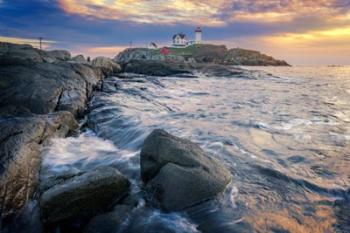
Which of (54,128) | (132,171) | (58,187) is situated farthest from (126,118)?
(58,187)

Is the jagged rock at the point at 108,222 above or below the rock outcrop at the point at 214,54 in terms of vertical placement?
below

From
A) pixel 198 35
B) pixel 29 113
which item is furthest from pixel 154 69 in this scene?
pixel 198 35

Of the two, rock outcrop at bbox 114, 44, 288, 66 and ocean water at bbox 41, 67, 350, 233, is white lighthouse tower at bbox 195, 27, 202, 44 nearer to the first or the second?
rock outcrop at bbox 114, 44, 288, 66

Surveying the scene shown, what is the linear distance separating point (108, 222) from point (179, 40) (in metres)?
144

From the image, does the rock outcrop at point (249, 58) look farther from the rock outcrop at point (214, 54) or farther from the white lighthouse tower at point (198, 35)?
the white lighthouse tower at point (198, 35)

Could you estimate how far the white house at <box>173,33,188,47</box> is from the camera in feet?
470

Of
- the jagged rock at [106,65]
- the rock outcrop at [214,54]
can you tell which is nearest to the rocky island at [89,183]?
the jagged rock at [106,65]

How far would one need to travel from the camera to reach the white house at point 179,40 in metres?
143

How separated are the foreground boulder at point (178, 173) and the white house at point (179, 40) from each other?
140029 mm

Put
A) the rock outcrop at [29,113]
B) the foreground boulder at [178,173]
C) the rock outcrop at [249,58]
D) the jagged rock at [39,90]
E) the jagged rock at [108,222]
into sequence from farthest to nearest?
1. the rock outcrop at [249,58]
2. the jagged rock at [39,90]
3. the rock outcrop at [29,113]
4. the foreground boulder at [178,173]
5. the jagged rock at [108,222]

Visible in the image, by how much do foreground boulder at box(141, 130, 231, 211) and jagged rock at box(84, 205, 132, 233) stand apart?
0.78m

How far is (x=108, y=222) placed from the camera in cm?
518

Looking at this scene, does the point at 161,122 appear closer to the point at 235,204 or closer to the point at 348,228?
the point at 235,204

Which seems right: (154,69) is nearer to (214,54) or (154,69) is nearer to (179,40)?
(214,54)
